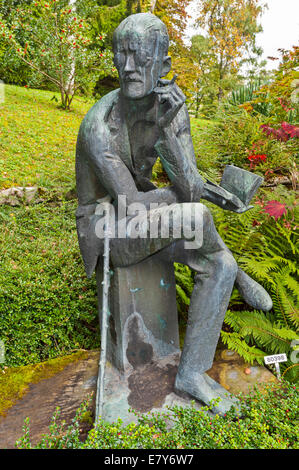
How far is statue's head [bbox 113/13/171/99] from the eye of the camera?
1.60 m

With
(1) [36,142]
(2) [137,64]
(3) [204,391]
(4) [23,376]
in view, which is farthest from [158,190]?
(1) [36,142]

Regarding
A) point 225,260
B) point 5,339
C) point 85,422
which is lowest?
point 5,339

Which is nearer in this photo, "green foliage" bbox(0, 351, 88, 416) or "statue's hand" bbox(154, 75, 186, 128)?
"statue's hand" bbox(154, 75, 186, 128)

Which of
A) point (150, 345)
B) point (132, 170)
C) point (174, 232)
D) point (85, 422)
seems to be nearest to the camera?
point (174, 232)

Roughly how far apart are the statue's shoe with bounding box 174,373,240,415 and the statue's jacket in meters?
0.68

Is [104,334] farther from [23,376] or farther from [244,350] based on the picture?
[244,350]

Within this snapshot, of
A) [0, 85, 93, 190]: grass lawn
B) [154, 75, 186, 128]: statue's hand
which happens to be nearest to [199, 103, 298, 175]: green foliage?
[0, 85, 93, 190]: grass lawn

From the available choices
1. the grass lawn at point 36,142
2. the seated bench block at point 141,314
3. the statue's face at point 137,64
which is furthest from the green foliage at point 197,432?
the grass lawn at point 36,142

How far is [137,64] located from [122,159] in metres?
0.46

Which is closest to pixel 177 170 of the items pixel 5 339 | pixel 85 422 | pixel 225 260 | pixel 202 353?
pixel 225 260

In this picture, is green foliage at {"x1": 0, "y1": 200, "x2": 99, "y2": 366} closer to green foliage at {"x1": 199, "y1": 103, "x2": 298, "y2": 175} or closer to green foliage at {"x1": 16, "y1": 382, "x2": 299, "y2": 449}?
green foliage at {"x1": 16, "y1": 382, "x2": 299, "y2": 449}
